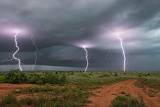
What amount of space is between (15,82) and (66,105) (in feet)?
60.7

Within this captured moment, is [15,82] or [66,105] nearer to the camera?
[66,105]

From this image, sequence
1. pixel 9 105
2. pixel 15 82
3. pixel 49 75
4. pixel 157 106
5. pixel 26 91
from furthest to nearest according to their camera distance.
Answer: pixel 49 75, pixel 15 82, pixel 26 91, pixel 157 106, pixel 9 105

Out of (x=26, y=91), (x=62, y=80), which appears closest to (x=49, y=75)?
(x=62, y=80)

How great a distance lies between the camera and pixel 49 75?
31.5 metres

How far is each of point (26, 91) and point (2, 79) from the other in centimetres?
1253

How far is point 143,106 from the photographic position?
13.5m

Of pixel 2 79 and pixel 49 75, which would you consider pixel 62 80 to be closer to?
pixel 49 75

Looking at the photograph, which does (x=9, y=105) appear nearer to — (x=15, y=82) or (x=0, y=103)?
(x=0, y=103)

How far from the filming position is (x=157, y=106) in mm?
14508

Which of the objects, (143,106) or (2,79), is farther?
(2,79)

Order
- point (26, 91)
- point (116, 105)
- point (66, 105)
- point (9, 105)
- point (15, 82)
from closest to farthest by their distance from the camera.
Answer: point (9, 105) < point (66, 105) < point (116, 105) < point (26, 91) < point (15, 82)


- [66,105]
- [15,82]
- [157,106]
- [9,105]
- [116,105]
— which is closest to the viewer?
[9,105]

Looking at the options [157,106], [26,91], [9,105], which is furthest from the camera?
[26,91]

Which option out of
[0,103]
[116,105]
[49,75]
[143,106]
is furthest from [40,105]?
[49,75]
